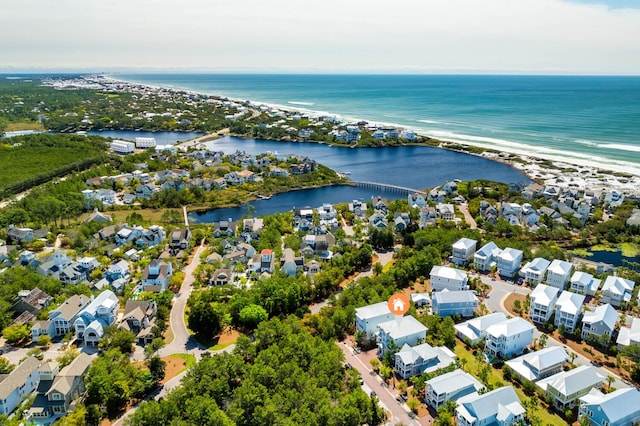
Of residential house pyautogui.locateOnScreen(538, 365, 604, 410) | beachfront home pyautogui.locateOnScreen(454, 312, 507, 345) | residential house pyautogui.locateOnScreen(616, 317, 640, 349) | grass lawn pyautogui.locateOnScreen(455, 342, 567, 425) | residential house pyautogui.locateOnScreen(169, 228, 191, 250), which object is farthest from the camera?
residential house pyautogui.locateOnScreen(169, 228, 191, 250)

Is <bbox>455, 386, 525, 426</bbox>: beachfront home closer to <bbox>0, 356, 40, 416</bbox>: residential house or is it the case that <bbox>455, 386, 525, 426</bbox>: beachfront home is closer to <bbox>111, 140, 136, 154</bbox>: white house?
<bbox>0, 356, 40, 416</bbox>: residential house

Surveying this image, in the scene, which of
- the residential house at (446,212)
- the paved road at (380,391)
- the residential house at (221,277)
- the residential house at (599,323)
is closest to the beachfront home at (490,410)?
the paved road at (380,391)

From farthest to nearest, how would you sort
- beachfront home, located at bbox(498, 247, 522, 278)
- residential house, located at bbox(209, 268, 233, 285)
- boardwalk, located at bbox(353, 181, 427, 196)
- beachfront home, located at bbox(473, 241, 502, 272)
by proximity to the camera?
boardwalk, located at bbox(353, 181, 427, 196) → beachfront home, located at bbox(473, 241, 502, 272) → beachfront home, located at bbox(498, 247, 522, 278) → residential house, located at bbox(209, 268, 233, 285)

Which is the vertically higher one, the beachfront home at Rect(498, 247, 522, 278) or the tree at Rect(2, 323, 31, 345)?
the beachfront home at Rect(498, 247, 522, 278)

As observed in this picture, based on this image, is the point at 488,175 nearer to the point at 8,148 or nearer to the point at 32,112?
the point at 8,148

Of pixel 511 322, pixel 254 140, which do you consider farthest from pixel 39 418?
pixel 254 140

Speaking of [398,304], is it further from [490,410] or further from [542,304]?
[490,410]

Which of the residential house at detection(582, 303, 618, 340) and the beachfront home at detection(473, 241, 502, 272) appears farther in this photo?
the beachfront home at detection(473, 241, 502, 272)

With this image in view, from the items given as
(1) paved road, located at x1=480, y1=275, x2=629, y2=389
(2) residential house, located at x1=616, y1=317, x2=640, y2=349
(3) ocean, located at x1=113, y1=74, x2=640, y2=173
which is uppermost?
(3) ocean, located at x1=113, y1=74, x2=640, y2=173

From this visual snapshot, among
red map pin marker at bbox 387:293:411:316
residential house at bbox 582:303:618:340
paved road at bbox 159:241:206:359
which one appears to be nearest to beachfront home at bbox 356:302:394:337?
red map pin marker at bbox 387:293:411:316
